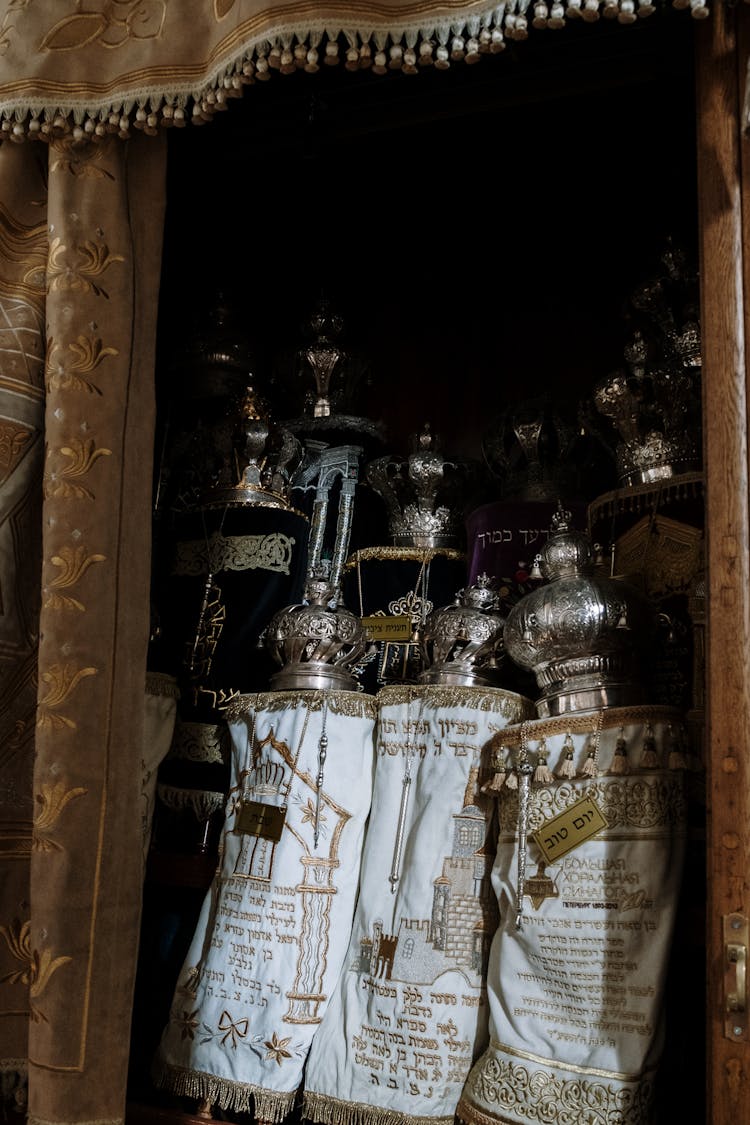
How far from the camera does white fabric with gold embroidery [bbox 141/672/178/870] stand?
8.50ft

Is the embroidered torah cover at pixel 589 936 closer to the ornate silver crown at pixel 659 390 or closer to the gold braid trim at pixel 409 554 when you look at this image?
the ornate silver crown at pixel 659 390

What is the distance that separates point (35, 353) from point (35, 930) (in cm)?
107

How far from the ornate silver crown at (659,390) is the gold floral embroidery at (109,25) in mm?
1173

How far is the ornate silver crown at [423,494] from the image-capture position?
2859 mm

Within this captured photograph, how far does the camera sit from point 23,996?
2.02m

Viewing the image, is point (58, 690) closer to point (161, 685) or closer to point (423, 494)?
point (161, 685)

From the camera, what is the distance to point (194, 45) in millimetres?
2115

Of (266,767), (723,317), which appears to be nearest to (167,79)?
(723,317)

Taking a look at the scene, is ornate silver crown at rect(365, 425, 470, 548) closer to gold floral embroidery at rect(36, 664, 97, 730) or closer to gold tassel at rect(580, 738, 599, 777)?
gold tassel at rect(580, 738, 599, 777)

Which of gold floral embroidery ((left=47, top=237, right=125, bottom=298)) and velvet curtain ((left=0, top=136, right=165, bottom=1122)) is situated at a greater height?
gold floral embroidery ((left=47, top=237, right=125, bottom=298))

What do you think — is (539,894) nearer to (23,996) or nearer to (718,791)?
(718,791)

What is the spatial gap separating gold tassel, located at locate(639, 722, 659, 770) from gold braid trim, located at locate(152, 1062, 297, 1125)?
93cm

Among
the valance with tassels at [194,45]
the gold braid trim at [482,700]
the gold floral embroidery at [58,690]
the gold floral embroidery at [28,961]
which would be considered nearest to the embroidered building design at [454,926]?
the gold braid trim at [482,700]

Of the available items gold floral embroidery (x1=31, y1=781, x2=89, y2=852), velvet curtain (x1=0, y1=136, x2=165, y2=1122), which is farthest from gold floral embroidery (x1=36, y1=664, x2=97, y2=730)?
gold floral embroidery (x1=31, y1=781, x2=89, y2=852)
